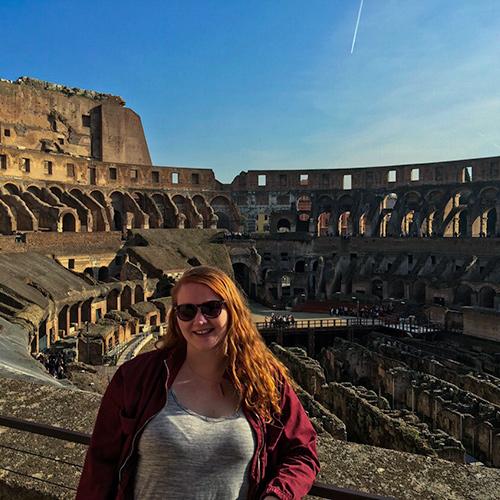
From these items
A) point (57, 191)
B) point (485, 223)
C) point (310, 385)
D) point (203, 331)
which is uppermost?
point (57, 191)

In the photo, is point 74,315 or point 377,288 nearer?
point 74,315

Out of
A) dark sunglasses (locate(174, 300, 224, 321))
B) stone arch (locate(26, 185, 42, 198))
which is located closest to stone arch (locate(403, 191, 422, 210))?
stone arch (locate(26, 185, 42, 198))

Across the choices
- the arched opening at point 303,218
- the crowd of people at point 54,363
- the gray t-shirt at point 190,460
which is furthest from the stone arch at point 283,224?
the gray t-shirt at point 190,460

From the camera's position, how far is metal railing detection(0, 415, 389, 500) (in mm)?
2107

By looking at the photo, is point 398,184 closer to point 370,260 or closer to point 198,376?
point 370,260

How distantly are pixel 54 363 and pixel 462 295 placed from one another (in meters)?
28.1

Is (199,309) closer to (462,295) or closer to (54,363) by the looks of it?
(54,363)

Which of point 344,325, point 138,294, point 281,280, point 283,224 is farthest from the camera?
point 283,224

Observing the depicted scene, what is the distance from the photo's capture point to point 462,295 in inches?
1323

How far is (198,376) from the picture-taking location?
2352 mm

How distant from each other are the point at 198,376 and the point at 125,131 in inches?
1994

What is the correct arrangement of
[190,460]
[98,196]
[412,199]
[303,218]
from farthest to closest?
[303,218], [412,199], [98,196], [190,460]

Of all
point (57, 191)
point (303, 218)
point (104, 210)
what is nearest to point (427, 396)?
point (104, 210)

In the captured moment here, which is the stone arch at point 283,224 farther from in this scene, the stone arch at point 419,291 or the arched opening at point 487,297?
the arched opening at point 487,297
